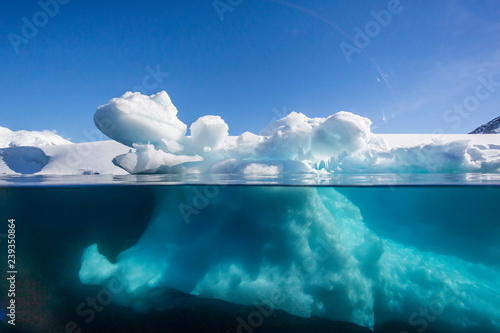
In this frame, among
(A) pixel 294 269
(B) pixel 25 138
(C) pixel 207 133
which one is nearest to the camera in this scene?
(A) pixel 294 269

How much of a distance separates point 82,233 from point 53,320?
193 inches

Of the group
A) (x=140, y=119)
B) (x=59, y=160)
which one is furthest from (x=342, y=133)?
(x=59, y=160)

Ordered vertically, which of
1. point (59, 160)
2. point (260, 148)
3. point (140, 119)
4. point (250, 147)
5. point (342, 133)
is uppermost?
point (140, 119)

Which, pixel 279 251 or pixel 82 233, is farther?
pixel 82 233

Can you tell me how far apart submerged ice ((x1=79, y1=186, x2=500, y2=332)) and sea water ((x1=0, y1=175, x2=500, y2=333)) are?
0.03 metres

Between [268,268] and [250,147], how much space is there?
20.9 feet

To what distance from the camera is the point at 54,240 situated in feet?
32.6

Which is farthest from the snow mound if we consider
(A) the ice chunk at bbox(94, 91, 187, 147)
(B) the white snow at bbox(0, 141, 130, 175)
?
(A) the ice chunk at bbox(94, 91, 187, 147)

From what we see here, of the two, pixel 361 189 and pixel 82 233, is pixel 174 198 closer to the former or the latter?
pixel 82 233

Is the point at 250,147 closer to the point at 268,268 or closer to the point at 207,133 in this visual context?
the point at 207,133

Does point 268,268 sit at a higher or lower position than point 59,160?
lower

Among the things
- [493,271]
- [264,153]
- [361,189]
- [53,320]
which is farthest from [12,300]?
[493,271]

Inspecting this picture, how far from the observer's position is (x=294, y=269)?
20.8 feet

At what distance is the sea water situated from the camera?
237 inches
